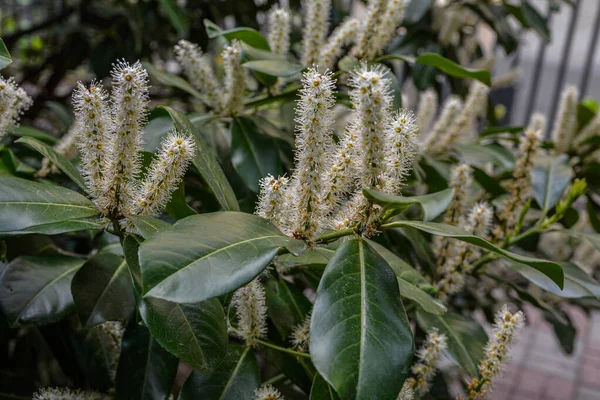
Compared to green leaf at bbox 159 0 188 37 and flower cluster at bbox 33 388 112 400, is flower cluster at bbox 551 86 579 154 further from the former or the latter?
flower cluster at bbox 33 388 112 400

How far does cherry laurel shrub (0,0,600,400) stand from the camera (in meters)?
0.55

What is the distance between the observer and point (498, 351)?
2.34 ft

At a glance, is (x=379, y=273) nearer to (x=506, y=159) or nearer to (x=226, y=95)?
(x=226, y=95)

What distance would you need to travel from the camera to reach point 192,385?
688 mm

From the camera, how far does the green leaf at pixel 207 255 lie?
1.61ft

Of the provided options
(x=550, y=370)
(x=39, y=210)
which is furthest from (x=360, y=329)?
(x=550, y=370)

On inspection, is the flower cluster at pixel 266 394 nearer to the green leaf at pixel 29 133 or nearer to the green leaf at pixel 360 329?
the green leaf at pixel 360 329

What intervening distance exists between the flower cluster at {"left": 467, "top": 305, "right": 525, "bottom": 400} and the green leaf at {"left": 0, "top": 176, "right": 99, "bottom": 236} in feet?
1.55

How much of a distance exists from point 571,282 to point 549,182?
262 mm

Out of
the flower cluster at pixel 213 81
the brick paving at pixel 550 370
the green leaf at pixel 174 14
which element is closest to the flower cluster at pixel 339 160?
the flower cluster at pixel 213 81

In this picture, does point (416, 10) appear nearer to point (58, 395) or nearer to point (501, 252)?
point (501, 252)

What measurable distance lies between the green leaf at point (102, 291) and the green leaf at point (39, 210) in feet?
0.38

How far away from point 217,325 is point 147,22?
1211mm

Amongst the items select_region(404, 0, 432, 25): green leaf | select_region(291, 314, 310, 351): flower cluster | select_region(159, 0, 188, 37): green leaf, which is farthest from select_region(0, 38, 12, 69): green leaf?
select_region(404, 0, 432, 25): green leaf
